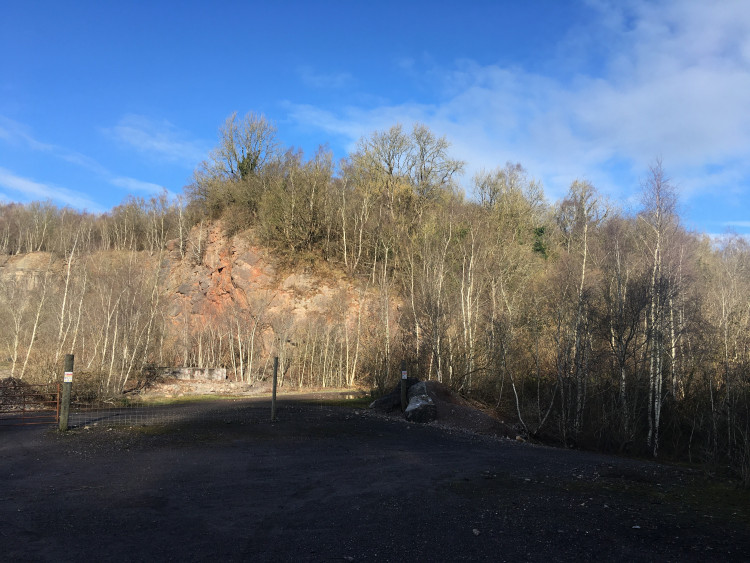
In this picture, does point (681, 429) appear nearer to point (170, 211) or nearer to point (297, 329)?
point (297, 329)

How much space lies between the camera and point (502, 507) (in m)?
7.24

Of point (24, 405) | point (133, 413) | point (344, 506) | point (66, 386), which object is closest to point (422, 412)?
point (344, 506)

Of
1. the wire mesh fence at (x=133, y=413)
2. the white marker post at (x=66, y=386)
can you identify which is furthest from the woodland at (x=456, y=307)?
the white marker post at (x=66, y=386)

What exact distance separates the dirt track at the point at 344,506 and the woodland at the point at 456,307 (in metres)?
3.41

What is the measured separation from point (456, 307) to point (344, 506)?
21.2 metres

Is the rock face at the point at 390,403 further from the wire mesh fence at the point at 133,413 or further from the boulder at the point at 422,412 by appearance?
the wire mesh fence at the point at 133,413

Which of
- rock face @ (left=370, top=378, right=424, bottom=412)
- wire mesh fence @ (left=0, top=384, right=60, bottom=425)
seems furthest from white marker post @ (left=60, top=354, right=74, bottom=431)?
rock face @ (left=370, top=378, right=424, bottom=412)

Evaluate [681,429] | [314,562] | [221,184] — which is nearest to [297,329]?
[221,184]

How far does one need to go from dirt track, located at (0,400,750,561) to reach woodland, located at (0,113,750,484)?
11.2 ft

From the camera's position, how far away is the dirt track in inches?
223

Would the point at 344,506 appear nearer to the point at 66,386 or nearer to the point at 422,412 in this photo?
the point at 66,386

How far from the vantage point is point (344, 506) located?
7.42 m

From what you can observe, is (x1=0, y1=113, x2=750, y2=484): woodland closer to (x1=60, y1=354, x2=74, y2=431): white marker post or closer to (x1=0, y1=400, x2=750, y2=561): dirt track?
(x1=0, y1=400, x2=750, y2=561): dirt track

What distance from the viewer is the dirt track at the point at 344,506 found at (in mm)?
5676
